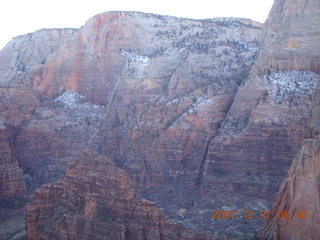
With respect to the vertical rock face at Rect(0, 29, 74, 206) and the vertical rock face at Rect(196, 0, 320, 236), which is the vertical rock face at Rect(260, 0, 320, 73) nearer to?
the vertical rock face at Rect(196, 0, 320, 236)

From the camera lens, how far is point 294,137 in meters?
35.3

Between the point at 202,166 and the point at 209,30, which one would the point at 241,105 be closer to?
the point at 202,166

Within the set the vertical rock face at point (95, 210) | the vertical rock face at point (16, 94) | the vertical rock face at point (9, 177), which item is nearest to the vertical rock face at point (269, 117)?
the vertical rock face at point (95, 210)

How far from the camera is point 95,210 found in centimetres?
2919

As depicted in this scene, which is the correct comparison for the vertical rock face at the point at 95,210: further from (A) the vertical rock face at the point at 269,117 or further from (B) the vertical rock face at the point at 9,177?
(B) the vertical rock face at the point at 9,177

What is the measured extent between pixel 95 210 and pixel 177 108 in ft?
55.8

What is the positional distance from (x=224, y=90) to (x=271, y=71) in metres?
4.78

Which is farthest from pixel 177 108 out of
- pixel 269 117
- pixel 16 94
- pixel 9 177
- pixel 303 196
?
pixel 303 196

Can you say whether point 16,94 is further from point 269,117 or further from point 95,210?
point 269,117

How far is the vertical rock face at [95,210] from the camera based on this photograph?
92.4ft

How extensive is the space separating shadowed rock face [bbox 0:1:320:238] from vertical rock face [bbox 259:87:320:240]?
8.59 m

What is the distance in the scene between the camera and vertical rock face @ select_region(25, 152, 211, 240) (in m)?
28.2

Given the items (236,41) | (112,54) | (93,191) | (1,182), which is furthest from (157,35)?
(93,191)

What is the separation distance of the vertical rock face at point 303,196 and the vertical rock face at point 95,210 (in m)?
8.36
